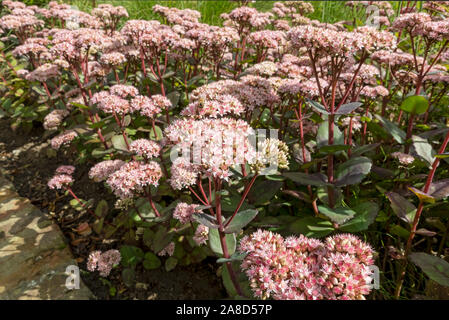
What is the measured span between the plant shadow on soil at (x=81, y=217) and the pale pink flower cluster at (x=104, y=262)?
Result: 0.73ft

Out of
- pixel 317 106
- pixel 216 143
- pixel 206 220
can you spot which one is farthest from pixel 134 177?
pixel 317 106

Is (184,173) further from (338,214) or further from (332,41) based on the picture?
(332,41)

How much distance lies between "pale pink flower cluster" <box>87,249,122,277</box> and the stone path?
10.0 inches

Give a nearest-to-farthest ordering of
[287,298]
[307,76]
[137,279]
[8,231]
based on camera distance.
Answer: [287,298], [137,279], [307,76], [8,231]

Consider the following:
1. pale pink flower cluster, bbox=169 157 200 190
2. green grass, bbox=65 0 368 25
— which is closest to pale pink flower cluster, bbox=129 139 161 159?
pale pink flower cluster, bbox=169 157 200 190

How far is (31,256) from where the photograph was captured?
10.6 ft

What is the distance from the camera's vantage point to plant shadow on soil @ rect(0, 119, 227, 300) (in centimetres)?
286

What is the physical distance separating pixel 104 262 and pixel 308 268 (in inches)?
78.6

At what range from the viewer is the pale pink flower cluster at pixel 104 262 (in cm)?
283

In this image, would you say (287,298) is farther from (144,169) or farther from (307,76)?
(307,76)

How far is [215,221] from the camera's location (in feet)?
7.06

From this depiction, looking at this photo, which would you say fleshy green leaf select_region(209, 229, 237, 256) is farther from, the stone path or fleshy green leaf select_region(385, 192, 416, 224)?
the stone path
